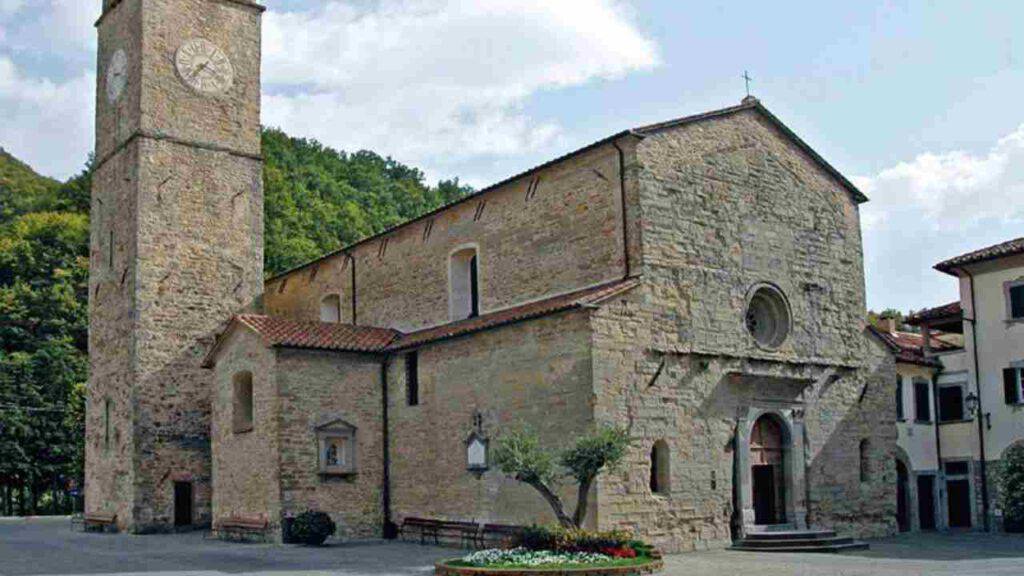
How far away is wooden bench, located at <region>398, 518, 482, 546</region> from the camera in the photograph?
2377cm

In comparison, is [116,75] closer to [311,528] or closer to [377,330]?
[377,330]

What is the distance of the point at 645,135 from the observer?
76.9 feet

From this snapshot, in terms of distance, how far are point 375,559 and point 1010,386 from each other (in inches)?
805

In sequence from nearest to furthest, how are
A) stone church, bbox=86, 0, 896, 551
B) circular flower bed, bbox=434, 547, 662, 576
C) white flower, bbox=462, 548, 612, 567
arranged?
circular flower bed, bbox=434, 547, 662, 576, white flower, bbox=462, 548, 612, 567, stone church, bbox=86, 0, 896, 551

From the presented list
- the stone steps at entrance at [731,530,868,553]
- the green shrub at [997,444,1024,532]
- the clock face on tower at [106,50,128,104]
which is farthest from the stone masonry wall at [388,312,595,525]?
the green shrub at [997,444,1024,532]

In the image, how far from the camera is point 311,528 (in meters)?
24.8

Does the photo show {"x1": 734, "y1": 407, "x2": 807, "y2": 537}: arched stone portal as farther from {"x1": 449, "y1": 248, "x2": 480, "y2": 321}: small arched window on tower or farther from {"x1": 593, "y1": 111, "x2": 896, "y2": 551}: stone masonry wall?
{"x1": 449, "y1": 248, "x2": 480, "y2": 321}: small arched window on tower

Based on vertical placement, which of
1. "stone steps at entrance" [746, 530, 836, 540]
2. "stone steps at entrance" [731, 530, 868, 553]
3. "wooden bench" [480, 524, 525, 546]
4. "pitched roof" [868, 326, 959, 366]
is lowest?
"stone steps at entrance" [731, 530, 868, 553]

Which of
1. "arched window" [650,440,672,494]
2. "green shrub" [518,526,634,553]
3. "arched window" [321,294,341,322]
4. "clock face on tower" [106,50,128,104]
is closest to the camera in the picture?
"green shrub" [518,526,634,553]

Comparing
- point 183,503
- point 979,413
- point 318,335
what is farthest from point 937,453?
point 183,503

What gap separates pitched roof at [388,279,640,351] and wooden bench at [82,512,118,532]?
11271mm

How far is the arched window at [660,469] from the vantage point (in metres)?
22.3

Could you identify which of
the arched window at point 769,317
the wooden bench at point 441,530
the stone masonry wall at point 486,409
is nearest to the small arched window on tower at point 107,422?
the stone masonry wall at point 486,409

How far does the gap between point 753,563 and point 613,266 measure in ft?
23.8
